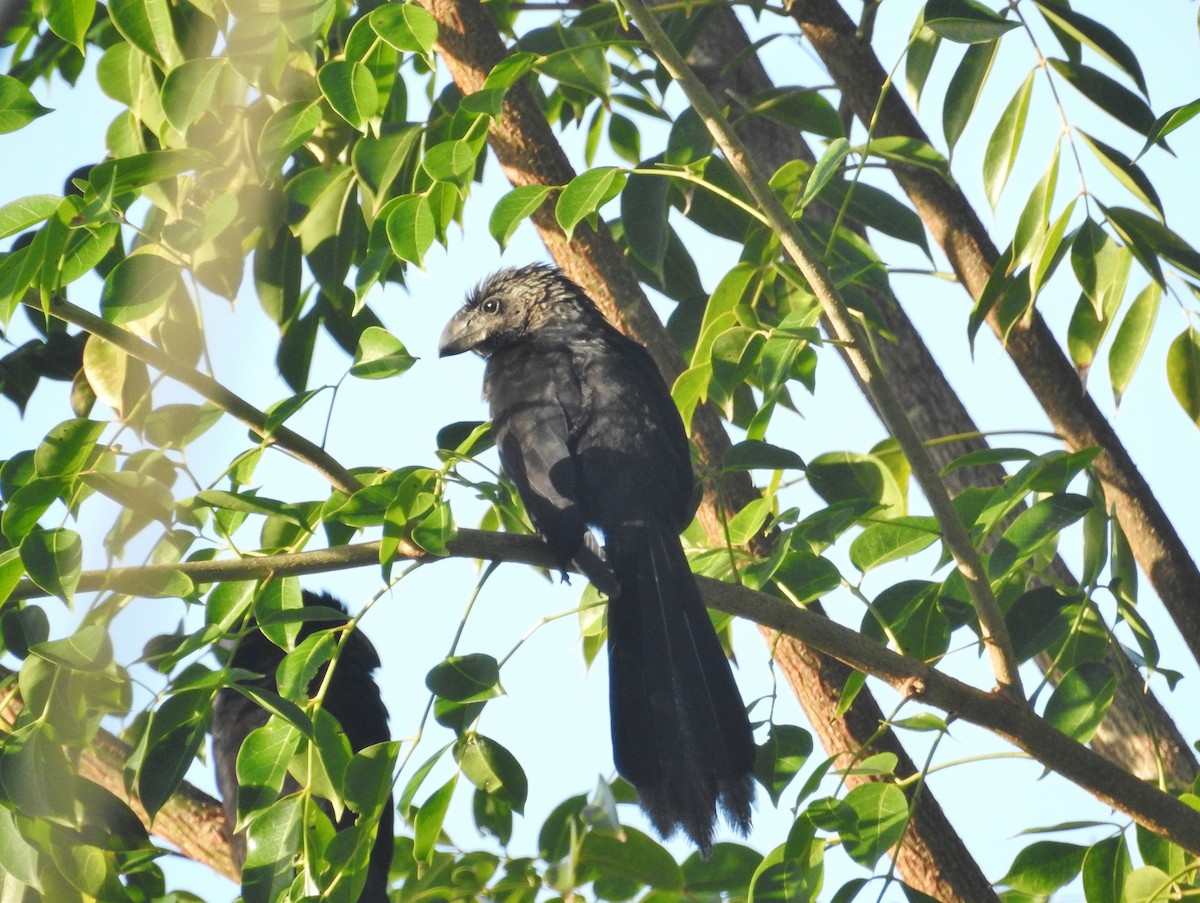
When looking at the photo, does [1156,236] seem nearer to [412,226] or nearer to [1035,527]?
[1035,527]

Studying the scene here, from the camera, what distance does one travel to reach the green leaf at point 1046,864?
2488 mm

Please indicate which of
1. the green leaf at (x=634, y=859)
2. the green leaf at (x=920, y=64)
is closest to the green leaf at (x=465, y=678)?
the green leaf at (x=634, y=859)

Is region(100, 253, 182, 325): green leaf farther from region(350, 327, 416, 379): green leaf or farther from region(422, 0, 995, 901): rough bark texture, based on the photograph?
region(422, 0, 995, 901): rough bark texture

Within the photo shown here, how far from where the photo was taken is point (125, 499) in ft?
6.62

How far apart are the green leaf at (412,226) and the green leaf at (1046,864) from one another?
5.43ft

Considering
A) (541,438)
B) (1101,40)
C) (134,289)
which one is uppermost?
(1101,40)

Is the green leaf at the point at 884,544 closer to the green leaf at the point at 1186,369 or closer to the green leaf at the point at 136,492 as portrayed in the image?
the green leaf at the point at 1186,369

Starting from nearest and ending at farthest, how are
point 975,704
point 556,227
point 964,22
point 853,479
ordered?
point 964,22, point 975,704, point 853,479, point 556,227

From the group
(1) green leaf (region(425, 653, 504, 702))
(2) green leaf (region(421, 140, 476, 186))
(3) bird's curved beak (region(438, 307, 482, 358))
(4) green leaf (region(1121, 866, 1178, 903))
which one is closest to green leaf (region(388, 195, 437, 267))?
(2) green leaf (region(421, 140, 476, 186))

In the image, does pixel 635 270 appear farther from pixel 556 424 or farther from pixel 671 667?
pixel 671 667

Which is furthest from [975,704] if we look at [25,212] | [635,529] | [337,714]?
[337,714]

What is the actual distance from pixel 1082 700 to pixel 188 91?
6.95 feet

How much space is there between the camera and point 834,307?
6.71 feet

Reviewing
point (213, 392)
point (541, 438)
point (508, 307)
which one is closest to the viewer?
point (213, 392)
